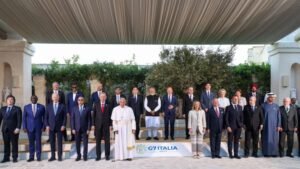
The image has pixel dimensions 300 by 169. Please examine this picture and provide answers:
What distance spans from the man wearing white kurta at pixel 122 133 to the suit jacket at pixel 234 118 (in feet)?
7.95

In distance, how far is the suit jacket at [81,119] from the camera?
9238 mm

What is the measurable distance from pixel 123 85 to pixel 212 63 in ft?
14.1

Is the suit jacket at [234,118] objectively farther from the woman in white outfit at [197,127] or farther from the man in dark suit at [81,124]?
the man in dark suit at [81,124]

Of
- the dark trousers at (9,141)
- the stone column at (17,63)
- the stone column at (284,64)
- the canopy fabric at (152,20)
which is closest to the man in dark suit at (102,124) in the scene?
the dark trousers at (9,141)

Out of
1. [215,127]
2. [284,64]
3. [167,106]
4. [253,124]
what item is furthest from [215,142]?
[284,64]

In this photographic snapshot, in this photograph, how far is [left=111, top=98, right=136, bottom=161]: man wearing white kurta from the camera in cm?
928

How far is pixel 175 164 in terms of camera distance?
884 cm

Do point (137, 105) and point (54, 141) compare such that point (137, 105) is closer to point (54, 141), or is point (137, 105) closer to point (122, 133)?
point (122, 133)

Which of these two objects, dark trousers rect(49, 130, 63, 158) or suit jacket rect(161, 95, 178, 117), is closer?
dark trousers rect(49, 130, 63, 158)

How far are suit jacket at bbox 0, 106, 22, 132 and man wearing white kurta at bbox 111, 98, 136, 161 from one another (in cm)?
226

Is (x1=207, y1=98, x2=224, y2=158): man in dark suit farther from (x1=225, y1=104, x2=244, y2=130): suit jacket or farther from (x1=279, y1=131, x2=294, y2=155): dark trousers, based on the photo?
(x1=279, y1=131, x2=294, y2=155): dark trousers

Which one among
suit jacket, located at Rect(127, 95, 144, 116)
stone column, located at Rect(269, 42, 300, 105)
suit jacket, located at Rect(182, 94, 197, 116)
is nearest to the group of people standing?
suit jacket, located at Rect(127, 95, 144, 116)

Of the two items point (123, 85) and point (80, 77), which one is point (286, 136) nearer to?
point (123, 85)

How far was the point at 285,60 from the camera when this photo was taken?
44.8ft
